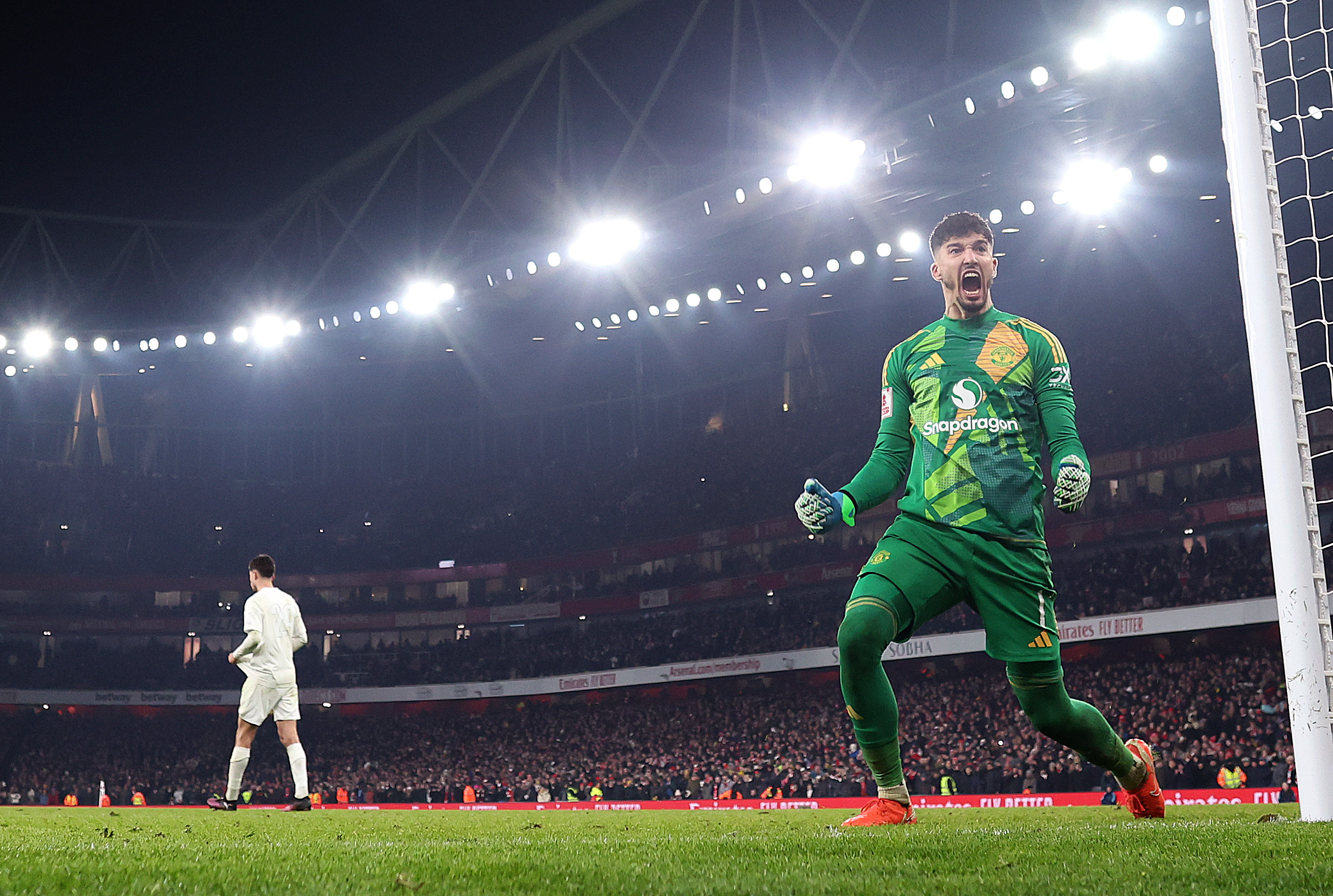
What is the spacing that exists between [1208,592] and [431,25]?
21.5m

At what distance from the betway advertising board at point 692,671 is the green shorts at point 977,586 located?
18578 millimetres

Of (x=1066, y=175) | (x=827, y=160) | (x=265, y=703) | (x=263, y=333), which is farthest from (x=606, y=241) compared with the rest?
(x=265, y=703)

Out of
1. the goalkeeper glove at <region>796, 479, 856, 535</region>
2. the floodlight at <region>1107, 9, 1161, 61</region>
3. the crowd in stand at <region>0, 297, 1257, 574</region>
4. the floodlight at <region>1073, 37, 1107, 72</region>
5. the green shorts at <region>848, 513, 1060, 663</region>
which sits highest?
the floodlight at <region>1107, 9, 1161, 61</region>

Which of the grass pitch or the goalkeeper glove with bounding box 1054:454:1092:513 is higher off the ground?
the goalkeeper glove with bounding box 1054:454:1092:513

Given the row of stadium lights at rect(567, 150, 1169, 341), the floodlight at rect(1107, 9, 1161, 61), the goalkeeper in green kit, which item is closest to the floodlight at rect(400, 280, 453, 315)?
the row of stadium lights at rect(567, 150, 1169, 341)

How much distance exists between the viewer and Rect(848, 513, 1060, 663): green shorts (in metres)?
4.45

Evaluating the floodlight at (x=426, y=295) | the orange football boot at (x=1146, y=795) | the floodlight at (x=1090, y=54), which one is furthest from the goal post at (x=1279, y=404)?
the floodlight at (x=426, y=295)

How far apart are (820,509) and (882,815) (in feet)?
4.48

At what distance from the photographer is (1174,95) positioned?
20.6 m

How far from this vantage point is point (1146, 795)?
5.16m

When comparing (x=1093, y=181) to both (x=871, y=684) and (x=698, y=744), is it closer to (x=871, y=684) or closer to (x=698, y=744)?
(x=698, y=744)

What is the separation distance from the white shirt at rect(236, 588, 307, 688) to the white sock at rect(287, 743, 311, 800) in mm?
539

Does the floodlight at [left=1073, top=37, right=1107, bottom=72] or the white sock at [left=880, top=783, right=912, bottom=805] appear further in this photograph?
the floodlight at [left=1073, top=37, right=1107, bottom=72]

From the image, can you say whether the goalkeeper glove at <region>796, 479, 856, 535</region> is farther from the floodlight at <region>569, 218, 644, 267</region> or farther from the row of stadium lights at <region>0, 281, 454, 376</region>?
the row of stadium lights at <region>0, 281, 454, 376</region>
